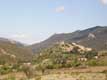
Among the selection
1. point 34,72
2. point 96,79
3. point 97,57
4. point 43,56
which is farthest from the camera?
point 43,56

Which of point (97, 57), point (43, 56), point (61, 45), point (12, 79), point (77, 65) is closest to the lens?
point (12, 79)

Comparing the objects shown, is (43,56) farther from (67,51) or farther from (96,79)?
(96,79)

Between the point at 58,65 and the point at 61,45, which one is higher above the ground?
the point at 61,45

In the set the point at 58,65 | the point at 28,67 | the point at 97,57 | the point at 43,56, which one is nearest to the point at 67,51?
the point at 43,56

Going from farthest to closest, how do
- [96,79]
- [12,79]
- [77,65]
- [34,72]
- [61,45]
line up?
[61,45]
[77,65]
[34,72]
[12,79]
[96,79]

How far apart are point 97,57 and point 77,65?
14.8 m

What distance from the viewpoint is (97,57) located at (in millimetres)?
110000

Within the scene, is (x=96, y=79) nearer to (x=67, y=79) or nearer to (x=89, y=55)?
(x=67, y=79)

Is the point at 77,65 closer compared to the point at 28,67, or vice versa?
the point at 28,67

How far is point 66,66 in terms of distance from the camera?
9856cm

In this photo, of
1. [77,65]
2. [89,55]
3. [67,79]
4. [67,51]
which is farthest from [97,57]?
[67,79]

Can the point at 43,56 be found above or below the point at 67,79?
above

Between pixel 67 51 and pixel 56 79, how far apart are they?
253 ft

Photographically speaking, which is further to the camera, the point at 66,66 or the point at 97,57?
the point at 97,57
